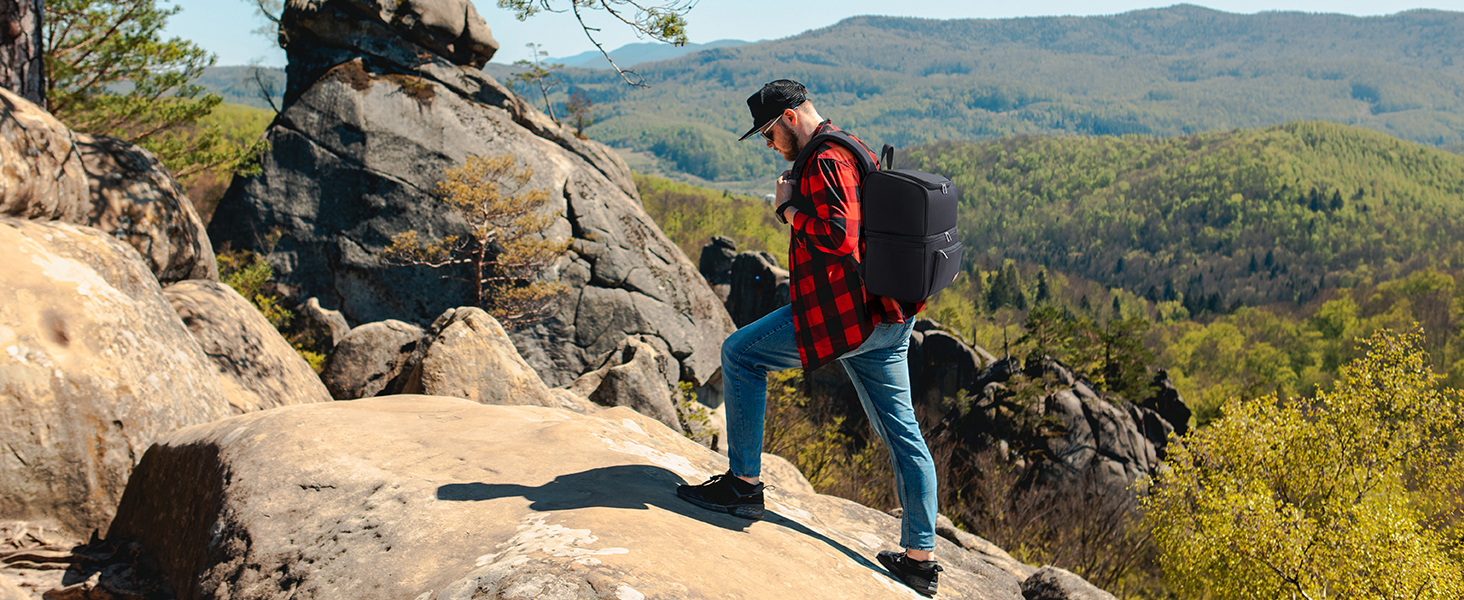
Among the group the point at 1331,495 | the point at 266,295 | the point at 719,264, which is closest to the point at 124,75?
the point at 266,295

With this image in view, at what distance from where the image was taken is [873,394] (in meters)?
3.98

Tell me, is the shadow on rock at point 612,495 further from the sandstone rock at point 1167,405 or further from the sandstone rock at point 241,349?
the sandstone rock at point 1167,405

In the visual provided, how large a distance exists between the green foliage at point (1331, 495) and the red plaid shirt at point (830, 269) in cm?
1855

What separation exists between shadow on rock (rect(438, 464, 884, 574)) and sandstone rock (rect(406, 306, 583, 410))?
4.91 m

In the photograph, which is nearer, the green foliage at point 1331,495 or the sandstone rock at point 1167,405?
the green foliage at point 1331,495

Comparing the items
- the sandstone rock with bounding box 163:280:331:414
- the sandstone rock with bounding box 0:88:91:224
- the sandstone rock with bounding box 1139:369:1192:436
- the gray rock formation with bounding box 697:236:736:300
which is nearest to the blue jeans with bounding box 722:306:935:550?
the sandstone rock with bounding box 163:280:331:414

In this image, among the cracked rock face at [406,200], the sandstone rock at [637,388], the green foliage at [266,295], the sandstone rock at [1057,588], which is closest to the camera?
the sandstone rock at [1057,588]

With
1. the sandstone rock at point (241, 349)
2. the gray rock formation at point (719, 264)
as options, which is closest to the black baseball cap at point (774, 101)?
the sandstone rock at point (241, 349)

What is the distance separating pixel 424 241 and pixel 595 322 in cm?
549

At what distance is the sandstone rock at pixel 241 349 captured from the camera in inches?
316

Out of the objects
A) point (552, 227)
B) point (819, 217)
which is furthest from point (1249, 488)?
point (819, 217)

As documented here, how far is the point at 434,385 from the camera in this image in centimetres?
881

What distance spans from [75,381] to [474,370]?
4.27 meters

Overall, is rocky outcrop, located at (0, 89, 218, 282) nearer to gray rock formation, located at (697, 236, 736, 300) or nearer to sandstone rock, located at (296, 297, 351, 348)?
sandstone rock, located at (296, 297, 351, 348)
